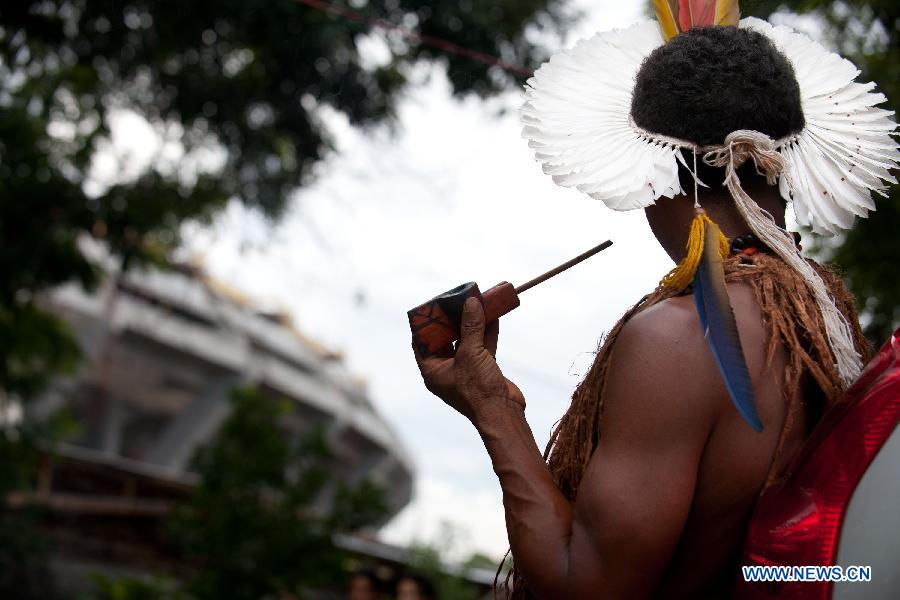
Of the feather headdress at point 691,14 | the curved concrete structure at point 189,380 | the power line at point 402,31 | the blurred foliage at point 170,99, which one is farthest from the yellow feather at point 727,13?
the curved concrete structure at point 189,380

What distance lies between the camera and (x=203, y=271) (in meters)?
9.71

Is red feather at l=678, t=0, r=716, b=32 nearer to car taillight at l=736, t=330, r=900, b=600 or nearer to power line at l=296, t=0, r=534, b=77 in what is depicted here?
car taillight at l=736, t=330, r=900, b=600

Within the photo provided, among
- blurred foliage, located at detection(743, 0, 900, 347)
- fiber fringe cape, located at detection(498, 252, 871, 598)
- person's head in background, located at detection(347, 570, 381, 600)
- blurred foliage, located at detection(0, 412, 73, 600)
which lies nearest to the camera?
fiber fringe cape, located at detection(498, 252, 871, 598)

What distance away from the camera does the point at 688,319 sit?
1602mm

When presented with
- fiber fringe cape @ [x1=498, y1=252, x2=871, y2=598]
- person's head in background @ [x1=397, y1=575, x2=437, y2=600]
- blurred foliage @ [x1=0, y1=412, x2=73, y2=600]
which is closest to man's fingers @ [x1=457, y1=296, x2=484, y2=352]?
fiber fringe cape @ [x1=498, y1=252, x2=871, y2=598]

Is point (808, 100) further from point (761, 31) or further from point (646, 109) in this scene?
point (646, 109)

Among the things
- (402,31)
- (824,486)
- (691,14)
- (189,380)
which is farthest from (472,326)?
(189,380)

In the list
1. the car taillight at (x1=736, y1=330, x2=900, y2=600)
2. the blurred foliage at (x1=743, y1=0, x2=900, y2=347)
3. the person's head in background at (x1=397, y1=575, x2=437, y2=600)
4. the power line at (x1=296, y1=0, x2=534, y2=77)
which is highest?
the power line at (x1=296, y1=0, x2=534, y2=77)

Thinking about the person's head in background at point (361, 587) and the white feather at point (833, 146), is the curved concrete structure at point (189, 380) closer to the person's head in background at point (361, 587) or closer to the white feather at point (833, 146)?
the person's head in background at point (361, 587)

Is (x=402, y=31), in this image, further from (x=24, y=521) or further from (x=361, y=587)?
(x=24, y=521)

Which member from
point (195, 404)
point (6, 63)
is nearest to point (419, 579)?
point (6, 63)

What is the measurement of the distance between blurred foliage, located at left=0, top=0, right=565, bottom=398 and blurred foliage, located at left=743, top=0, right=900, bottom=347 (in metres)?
1.91

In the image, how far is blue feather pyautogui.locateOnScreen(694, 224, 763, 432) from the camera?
1484 mm

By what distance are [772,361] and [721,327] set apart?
0.48ft
